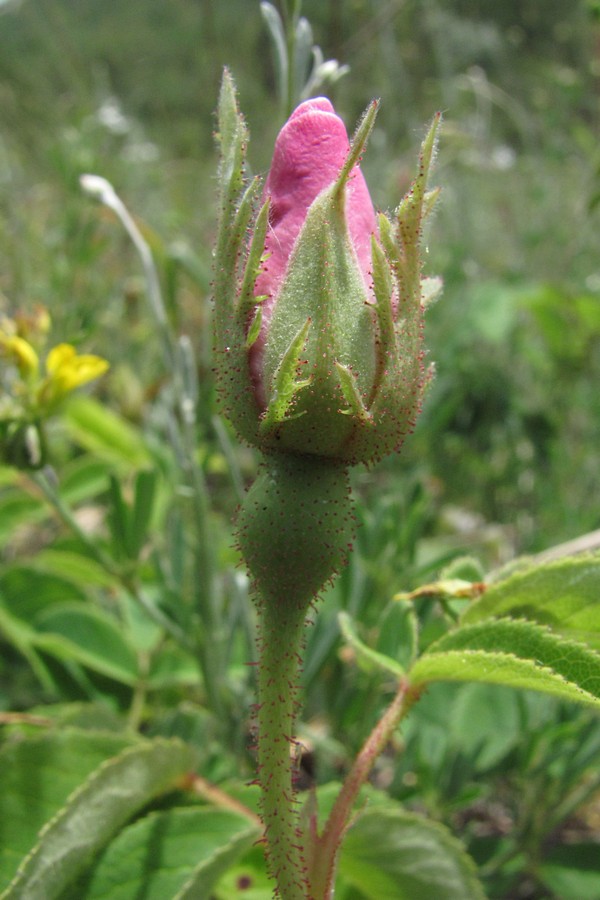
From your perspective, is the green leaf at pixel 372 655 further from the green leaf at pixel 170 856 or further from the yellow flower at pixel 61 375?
the yellow flower at pixel 61 375

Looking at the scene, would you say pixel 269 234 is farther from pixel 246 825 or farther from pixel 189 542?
pixel 189 542

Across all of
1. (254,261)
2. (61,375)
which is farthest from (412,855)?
(61,375)

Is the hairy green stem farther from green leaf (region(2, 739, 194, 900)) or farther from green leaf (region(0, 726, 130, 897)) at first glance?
green leaf (region(0, 726, 130, 897))

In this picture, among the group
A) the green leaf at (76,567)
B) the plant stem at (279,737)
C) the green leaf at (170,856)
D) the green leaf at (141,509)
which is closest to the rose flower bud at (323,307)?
the plant stem at (279,737)

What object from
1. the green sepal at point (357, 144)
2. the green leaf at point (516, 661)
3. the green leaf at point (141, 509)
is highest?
the green sepal at point (357, 144)

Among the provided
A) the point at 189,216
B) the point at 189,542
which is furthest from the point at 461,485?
the point at 189,216

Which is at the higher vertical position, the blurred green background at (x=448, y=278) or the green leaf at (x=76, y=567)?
the blurred green background at (x=448, y=278)

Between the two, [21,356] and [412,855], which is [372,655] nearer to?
[412,855]
